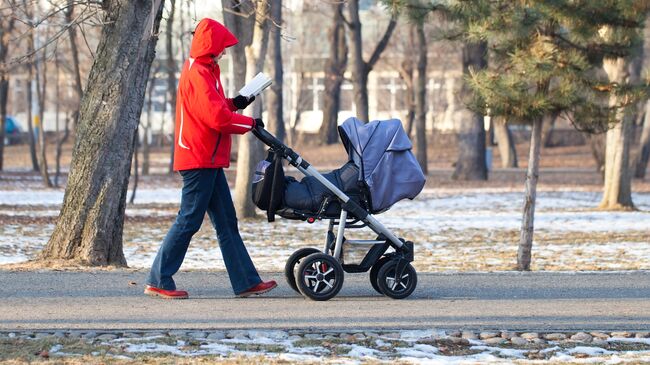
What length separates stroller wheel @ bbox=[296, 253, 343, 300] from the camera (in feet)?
28.0

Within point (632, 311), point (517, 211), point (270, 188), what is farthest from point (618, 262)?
point (517, 211)

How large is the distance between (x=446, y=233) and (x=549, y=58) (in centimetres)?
788

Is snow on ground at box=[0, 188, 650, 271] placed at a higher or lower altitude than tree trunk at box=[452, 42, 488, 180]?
lower

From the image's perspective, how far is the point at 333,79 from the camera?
50.5 meters

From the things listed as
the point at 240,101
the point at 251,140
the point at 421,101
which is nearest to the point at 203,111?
the point at 240,101

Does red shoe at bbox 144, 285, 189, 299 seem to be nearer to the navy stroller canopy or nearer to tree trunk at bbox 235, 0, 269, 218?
the navy stroller canopy

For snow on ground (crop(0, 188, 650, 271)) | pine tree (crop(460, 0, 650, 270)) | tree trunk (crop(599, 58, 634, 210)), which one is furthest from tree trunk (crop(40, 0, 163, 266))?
tree trunk (crop(599, 58, 634, 210))

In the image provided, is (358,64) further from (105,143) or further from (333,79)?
(105,143)

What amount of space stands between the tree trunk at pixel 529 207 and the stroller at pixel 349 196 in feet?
16.0

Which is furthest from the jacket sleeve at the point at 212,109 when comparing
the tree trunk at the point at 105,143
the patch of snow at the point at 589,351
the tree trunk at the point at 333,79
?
the tree trunk at the point at 333,79

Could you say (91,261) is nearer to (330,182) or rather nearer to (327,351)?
(330,182)

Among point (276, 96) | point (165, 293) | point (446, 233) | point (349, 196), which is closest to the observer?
point (165, 293)

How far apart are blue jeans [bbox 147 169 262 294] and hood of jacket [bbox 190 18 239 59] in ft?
2.73

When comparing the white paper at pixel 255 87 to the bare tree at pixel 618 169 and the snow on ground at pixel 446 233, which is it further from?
the bare tree at pixel 618 169
